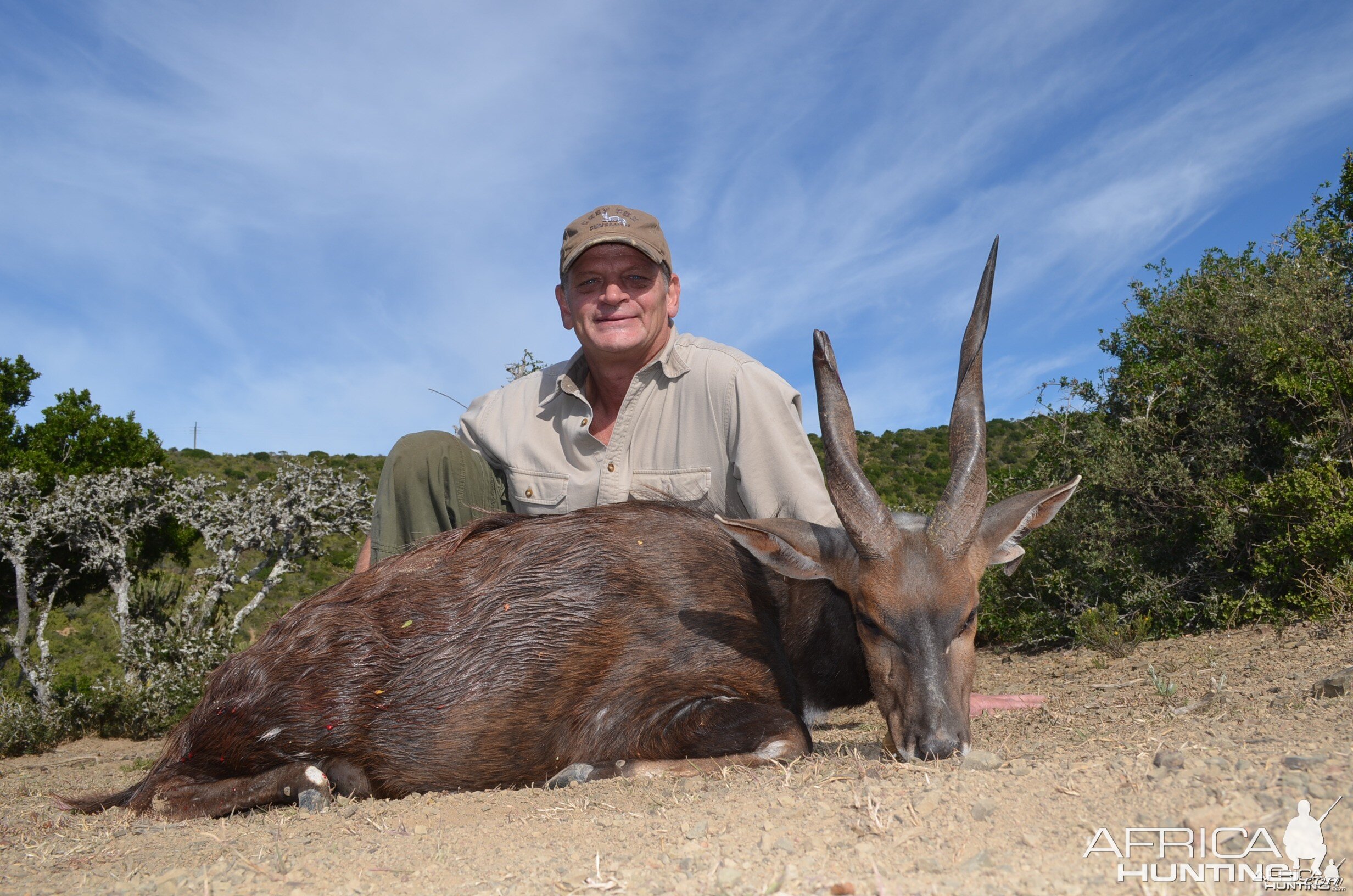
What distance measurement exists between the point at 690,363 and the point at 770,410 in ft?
2.29

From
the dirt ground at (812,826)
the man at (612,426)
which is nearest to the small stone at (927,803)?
the dirt ground at (812,826)

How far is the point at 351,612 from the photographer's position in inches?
155

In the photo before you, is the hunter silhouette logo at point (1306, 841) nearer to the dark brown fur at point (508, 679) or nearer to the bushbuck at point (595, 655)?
the bushbuck at point (595, 655)

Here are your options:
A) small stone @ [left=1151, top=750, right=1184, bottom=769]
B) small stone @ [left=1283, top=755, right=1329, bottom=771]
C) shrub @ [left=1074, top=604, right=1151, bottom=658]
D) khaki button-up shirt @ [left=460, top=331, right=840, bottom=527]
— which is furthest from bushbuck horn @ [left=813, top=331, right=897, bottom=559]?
shrub @ [left=1074, top=604, right=1151, bottom=658]

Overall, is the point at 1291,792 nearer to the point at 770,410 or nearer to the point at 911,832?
the point at 911,832

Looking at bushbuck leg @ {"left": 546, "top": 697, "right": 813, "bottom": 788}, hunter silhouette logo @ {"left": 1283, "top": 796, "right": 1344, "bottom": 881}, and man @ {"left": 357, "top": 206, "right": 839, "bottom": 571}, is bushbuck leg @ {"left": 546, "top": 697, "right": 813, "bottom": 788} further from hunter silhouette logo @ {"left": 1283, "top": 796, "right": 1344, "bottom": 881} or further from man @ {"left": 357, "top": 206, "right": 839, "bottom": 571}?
hunter silhouette logo @ {"left": 1283, "top": 796, "right": 1344, "bottom": 881}

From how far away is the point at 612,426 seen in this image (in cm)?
570

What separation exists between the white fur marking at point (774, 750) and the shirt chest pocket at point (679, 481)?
6.22ft

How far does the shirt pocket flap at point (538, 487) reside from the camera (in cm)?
564

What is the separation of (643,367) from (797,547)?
2215 mm

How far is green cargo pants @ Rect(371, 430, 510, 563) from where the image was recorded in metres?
5.59

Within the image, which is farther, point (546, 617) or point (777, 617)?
point (777, 617)

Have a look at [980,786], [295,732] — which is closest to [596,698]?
[295,732]

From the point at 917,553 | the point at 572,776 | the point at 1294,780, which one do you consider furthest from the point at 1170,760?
the point at 572,776
